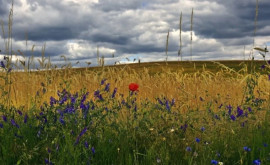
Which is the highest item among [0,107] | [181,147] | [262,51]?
[262,51]

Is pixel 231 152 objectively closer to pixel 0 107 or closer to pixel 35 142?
pixel 35 142

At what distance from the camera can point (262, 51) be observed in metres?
2.86

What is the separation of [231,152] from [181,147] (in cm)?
44

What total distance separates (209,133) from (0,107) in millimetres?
2163

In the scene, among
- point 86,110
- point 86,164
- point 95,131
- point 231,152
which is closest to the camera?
point 86,164

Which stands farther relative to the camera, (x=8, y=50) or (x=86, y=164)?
(x=8, y=50)

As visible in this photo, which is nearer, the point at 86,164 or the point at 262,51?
the point at 86,164

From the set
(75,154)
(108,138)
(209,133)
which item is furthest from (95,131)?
(209,133)

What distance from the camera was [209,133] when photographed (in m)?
2.66

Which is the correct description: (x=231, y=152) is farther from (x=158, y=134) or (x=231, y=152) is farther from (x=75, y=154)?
(x=75, y=154)

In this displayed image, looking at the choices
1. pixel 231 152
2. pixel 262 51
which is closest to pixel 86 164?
pixel 231 152

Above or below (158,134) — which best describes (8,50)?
above

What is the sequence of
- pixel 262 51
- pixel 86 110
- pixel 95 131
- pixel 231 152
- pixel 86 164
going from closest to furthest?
pixel 86 164
pixel 231 152
pixel 86 110
pixel 95 131
pixel 262 51

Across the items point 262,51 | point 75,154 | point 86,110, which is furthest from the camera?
point 262,51
